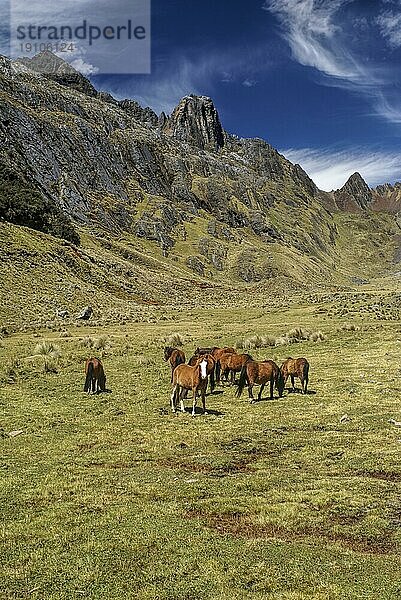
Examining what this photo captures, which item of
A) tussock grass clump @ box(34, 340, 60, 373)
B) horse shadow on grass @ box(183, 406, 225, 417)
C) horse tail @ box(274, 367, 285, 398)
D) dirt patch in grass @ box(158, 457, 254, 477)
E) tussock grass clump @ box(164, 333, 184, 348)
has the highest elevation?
tussock grass clump @ box(164, 333, 184, 348)

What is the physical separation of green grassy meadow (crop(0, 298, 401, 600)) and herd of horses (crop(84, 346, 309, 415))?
80cm

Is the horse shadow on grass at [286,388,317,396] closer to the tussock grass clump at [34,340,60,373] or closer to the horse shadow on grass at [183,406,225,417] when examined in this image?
the horse shadow on grass at [183,406,225,417]

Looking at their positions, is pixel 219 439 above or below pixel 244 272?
below

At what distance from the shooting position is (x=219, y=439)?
16562 millimetres

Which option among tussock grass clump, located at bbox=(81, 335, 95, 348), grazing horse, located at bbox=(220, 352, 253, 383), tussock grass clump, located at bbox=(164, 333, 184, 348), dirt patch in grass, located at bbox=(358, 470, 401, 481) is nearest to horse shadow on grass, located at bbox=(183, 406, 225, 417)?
grazing horse, located at bbox=(220, 352, 253, 383)

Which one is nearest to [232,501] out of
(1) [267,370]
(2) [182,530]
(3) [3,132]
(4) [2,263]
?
(2) [182,530]

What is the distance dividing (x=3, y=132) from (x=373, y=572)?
153553mm

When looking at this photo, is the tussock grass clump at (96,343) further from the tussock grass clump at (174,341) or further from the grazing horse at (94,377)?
the grazing horse at (94,377)

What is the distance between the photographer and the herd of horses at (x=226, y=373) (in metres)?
19.9

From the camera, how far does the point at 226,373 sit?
26.8 metres

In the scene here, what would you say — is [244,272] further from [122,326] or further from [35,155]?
[122,326]

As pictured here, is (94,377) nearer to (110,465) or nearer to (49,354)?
(110,465)

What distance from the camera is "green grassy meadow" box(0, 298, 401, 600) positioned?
8.37 metres

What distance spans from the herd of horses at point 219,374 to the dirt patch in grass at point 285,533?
28.6 ft
